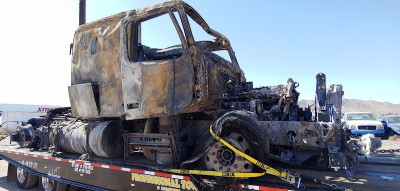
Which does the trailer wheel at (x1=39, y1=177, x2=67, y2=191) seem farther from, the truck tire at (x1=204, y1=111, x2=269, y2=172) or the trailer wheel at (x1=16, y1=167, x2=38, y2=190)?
the truck tire at (x1=204, y1=111, x2=269, y2=172)

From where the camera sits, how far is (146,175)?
152 inches

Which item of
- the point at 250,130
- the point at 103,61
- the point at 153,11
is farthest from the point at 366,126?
the point at 103,61

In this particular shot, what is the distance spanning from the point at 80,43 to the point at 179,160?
3139mm

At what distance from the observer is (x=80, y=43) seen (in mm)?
5145

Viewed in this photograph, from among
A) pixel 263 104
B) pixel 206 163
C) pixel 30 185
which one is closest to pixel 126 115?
pixel 206 163

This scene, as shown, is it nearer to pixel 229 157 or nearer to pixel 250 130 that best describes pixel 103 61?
pixel 229 157

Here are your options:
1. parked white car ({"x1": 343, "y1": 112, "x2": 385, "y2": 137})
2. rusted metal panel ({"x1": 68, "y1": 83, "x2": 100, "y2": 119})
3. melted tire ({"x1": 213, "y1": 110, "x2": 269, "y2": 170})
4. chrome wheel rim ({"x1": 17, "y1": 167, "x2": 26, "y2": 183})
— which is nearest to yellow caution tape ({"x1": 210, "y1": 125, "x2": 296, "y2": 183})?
melted tire ({"x1": 213, "y1": 110, "x2": 269, "y2": 170})

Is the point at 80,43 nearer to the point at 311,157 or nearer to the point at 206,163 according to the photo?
the point at 206,163

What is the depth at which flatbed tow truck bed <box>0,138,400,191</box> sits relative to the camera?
3076 mm

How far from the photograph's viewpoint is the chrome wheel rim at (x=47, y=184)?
5.94 m

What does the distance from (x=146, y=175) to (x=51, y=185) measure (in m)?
3.40

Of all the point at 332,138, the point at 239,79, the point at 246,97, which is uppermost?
the point at 239,79

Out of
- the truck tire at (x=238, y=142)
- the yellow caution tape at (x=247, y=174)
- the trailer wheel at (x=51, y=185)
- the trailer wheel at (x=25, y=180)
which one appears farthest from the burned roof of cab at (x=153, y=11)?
the trailer wheel at (x=25, y=180)

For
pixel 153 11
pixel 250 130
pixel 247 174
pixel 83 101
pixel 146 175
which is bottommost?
pixel 146 175
